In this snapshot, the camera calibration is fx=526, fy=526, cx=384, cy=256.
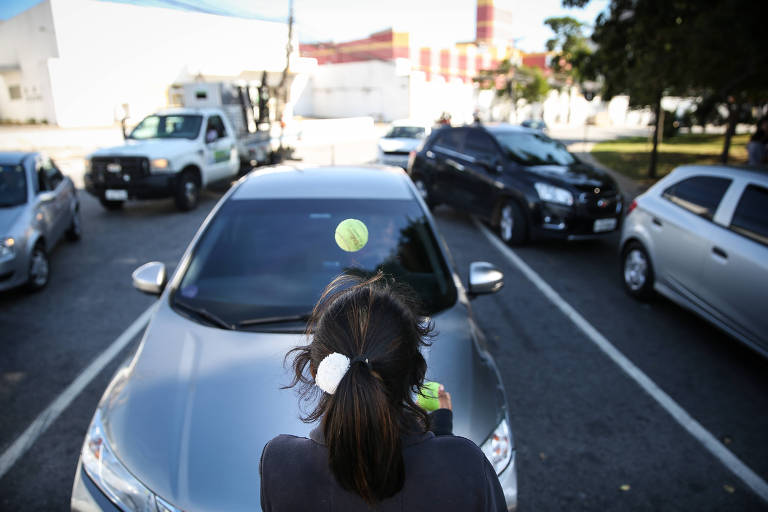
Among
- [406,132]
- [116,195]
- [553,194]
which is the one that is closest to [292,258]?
[553,194]

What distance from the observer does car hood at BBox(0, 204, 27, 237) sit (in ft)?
19.0

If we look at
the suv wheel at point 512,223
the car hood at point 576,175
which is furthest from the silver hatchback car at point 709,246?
the suv wheel at point 512,223

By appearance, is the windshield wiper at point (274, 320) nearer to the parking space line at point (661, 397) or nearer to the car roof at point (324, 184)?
the car roof at point (324, 184)

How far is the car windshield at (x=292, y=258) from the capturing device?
2.97 metres

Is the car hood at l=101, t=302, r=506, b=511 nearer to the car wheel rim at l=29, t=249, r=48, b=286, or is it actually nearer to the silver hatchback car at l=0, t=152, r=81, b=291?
the silver hatchback car at l=0, t=152, r=81, b=291

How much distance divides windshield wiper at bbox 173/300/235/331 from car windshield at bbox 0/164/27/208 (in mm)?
4763

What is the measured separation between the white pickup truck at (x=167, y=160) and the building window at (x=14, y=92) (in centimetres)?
2490

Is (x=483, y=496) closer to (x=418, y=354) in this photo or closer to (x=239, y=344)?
(x=418, y=354)

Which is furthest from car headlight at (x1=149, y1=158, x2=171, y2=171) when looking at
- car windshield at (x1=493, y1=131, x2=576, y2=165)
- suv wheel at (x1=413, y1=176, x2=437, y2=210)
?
car windshield at (x1=493, y1=131, x2=576, y2=165)

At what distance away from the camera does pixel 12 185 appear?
6.54m

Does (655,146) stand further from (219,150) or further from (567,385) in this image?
(567,385)

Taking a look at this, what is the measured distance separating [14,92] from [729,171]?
37044mm

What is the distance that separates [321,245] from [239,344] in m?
0.92

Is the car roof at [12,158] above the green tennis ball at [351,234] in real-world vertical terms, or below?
below
